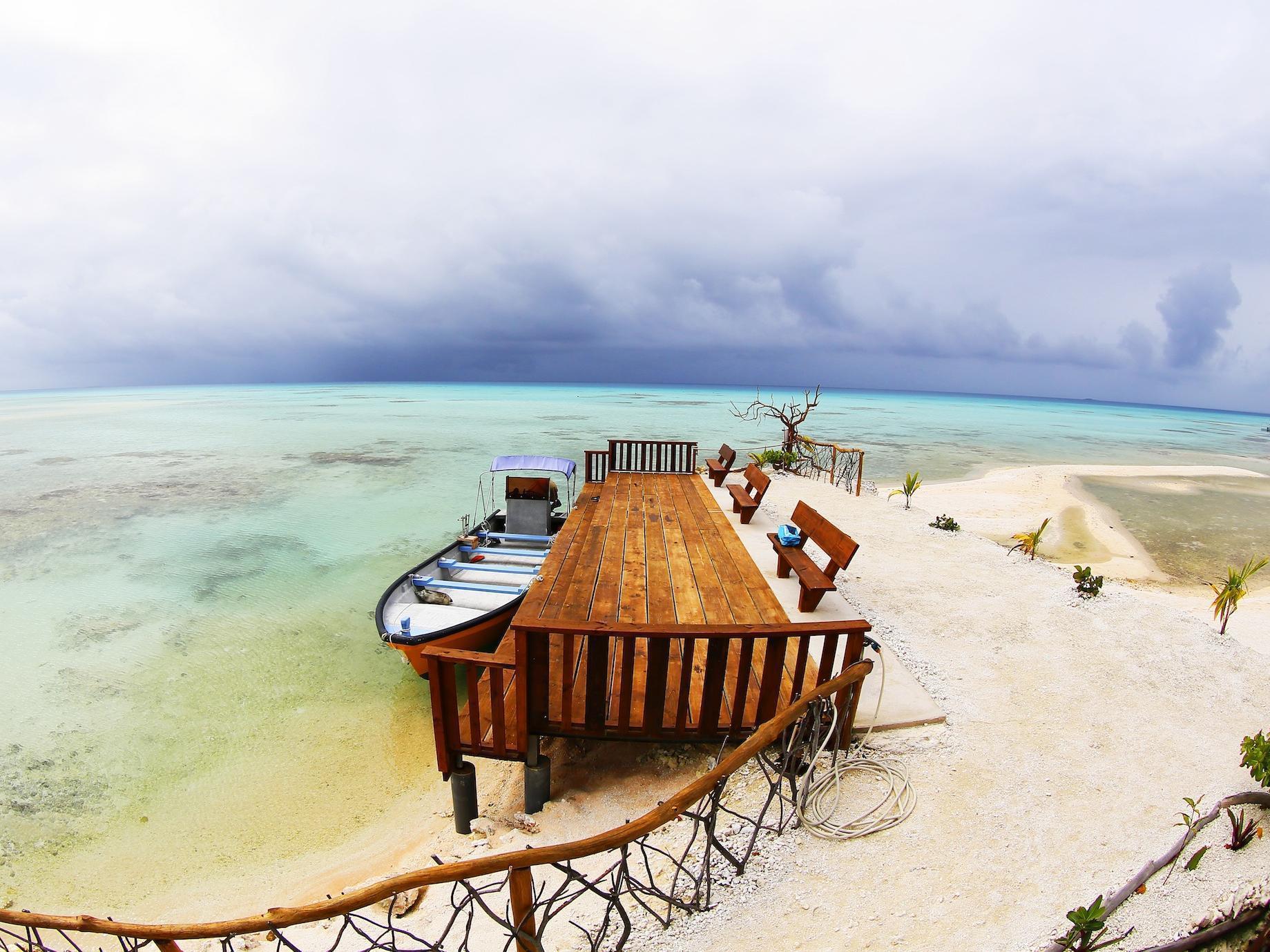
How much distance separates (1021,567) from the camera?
838 cm

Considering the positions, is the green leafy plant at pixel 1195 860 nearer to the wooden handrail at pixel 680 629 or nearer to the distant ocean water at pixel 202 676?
the wooden handrail at pixel 680 629

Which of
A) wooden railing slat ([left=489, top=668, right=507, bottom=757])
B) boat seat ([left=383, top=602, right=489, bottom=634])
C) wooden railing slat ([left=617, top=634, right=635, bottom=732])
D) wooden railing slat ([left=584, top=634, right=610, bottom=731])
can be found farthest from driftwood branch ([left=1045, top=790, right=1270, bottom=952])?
boat seat ([left=383, top=602, right=489, bottom=634])

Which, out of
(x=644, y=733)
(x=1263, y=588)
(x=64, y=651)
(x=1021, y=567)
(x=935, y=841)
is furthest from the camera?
(x=1263, y=588)

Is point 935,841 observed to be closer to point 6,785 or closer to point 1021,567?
point 1021,567

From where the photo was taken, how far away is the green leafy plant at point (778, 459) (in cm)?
1789

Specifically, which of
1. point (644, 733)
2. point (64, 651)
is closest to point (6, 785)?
point (64, 651)

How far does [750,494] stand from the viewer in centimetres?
955

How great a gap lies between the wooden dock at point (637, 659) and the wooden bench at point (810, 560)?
351 mm

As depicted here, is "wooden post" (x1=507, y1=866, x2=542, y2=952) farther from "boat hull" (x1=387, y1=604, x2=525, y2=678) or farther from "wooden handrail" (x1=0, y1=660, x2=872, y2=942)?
"boat hull" (x1=387, y1=604, x2=525, y2=678)

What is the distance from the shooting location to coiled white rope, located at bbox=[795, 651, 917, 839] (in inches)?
131

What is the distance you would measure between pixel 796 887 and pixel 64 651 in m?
13.3

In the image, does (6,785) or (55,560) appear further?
(55,560)

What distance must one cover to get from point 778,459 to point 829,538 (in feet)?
41.5

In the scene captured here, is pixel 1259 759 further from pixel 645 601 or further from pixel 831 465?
pixel 831 465
